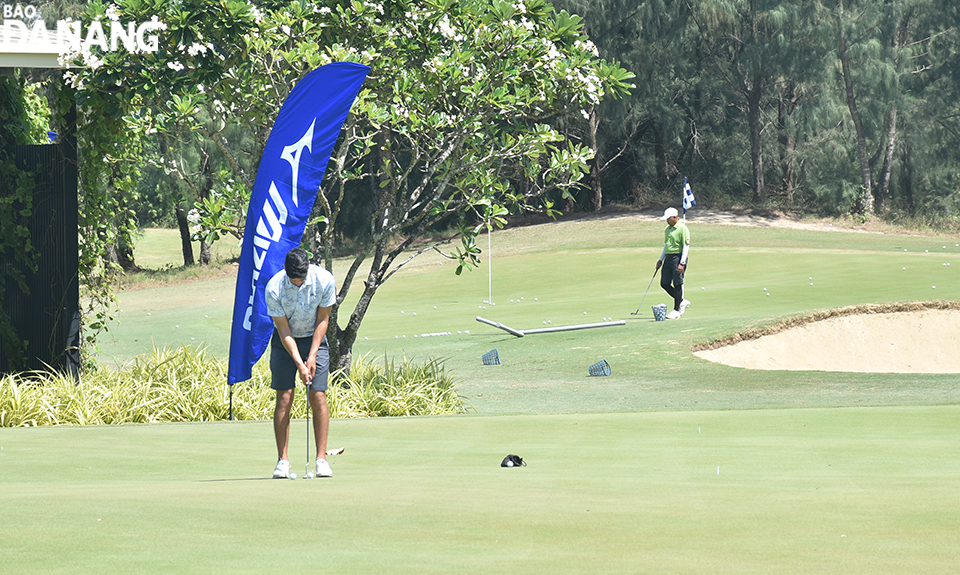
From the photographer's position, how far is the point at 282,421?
22.8 feet

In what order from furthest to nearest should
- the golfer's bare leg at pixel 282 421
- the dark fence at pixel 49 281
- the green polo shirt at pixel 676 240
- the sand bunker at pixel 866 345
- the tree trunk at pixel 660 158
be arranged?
the tree trunk at pixel 660 158 < the green polo shirt at pixel 676 240 < the sand bunker at pixel 866 345 < the dark fence at pixel 49 281 < the golfer's bare leg at pixel 282 421

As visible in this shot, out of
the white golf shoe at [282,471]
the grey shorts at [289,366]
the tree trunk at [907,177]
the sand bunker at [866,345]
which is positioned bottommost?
the sand bunker at [866,345]

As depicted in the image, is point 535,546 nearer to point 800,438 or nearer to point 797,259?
point 800,438

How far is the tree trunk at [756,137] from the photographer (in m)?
52.2

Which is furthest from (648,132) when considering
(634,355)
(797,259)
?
(634,355)

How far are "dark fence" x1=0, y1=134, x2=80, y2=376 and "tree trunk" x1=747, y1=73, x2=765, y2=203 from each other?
4452 centimetres

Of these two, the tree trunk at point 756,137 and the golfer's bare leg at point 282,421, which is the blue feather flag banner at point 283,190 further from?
the tree trunk at point 756,137

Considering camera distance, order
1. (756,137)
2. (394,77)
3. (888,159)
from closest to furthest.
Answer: (394,77) → (756,137) → (888,159)

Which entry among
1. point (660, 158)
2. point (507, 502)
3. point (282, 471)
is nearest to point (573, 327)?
point (282, 471)

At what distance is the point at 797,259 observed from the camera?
3141 cm

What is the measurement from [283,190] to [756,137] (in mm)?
47553

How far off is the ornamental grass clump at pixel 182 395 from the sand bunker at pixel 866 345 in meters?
6.10

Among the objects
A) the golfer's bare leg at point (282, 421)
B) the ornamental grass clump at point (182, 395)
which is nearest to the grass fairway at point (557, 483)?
the golfer's bare leg at point (282, 421)

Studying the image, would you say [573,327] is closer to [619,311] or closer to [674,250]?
[674,250]
